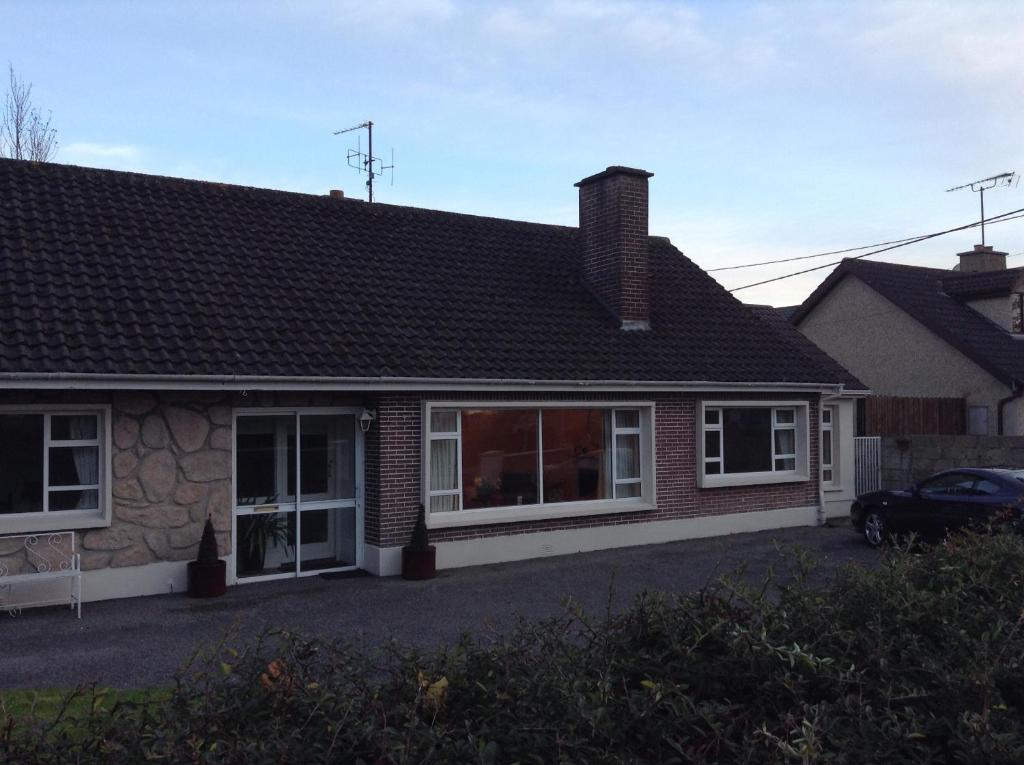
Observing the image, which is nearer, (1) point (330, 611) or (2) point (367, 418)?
(1) point (330, 611)

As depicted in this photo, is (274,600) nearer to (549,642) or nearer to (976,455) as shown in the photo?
(549,642)

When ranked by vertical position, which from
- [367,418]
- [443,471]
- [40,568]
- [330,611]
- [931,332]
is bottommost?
[330,611]

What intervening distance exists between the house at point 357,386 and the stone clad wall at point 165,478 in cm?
3

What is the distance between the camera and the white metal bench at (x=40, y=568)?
10.2 m

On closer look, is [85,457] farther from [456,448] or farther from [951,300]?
[951,300]

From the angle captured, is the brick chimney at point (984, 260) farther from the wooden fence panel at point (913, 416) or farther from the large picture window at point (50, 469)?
the large picture window at point (50, 469)

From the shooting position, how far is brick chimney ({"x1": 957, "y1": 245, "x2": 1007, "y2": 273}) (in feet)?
96.6

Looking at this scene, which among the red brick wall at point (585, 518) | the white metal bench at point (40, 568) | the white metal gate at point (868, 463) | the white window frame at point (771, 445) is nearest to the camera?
the white metal bench at point (40, 568)

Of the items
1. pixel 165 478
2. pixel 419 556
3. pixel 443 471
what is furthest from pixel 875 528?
pixel 165 478

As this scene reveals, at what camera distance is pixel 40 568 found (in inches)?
410

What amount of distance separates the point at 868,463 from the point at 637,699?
18.6 metres

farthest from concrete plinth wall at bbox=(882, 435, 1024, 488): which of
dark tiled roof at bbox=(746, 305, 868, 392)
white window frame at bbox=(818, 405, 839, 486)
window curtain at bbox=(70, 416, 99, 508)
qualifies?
window curtain at bbox=(70, 416, 99, 508)

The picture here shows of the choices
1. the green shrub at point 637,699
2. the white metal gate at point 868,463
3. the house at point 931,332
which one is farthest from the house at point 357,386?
the house at point 931,332

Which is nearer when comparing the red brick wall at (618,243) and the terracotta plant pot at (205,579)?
the terracotta plant pot at (205,579)
